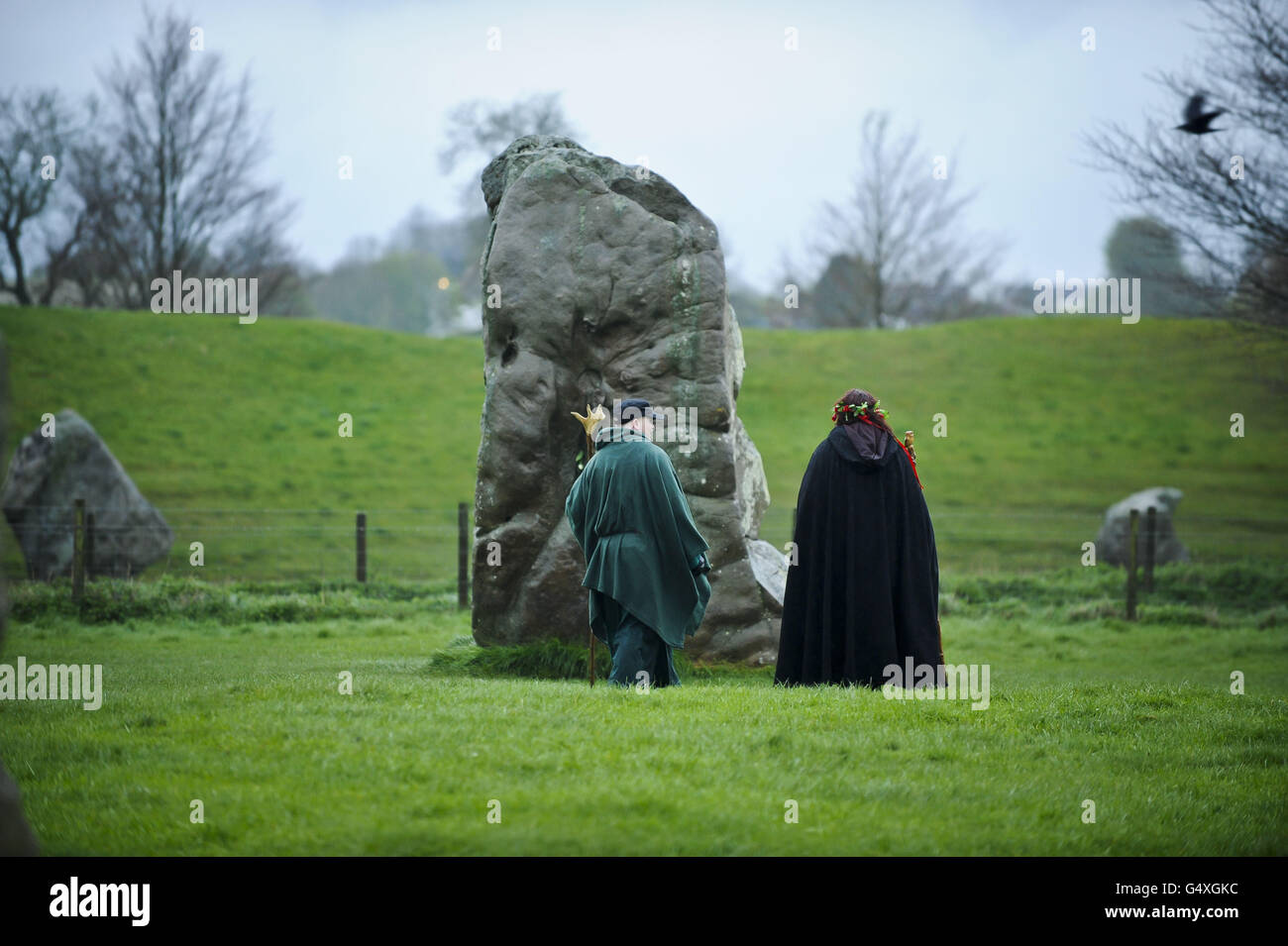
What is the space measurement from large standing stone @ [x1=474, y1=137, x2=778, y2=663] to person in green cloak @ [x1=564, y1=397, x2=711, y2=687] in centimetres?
136

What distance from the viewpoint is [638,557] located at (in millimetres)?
8445

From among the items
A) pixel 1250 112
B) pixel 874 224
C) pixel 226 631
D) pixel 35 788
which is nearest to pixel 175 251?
pixel 874 224

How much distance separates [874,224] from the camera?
43688 millimetres

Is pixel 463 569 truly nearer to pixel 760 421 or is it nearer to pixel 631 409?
pixel 631 409

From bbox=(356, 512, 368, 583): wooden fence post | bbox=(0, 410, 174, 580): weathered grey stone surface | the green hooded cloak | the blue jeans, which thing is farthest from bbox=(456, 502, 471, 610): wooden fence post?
the blue jeans

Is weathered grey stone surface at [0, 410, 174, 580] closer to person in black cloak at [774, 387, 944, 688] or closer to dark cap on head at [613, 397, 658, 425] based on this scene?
dark cap on head at [613, 397, 658, 425]

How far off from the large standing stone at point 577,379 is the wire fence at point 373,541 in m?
7.26

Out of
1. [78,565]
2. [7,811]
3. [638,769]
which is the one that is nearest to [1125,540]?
[78,565]

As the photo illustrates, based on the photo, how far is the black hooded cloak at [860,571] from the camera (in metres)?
8.92

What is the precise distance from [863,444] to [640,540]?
193 cm

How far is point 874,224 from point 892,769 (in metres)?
40.1

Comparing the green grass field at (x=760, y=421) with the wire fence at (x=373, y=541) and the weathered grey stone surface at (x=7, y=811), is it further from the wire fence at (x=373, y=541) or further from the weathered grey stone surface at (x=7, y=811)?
the weathered grey stone surface at (x=7, y=811)

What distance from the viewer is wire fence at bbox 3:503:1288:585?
18344 millimetres

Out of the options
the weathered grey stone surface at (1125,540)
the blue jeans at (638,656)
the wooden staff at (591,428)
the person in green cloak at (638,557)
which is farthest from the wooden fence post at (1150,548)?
the blue jeans at (638,656)
